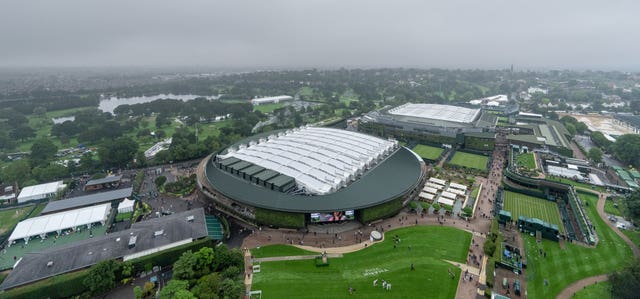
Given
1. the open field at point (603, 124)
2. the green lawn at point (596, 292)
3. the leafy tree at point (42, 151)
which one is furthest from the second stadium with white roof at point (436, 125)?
the leafy tree at point (42, 151)

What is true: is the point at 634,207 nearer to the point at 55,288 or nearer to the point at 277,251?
the point at 277,251

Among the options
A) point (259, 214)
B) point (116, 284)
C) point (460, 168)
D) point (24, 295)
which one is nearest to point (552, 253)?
point (460, 168)

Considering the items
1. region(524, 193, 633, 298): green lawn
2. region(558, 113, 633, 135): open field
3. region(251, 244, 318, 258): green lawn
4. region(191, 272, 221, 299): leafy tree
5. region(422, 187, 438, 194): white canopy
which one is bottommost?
region(251, 244, 318, 258): green lawn

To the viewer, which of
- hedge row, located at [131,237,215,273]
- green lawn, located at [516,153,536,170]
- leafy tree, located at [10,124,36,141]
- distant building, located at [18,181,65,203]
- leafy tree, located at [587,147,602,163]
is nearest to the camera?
hedge row, located at [131,237,215,273]

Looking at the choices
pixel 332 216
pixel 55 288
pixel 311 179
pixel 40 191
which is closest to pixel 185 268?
pixel 55 288

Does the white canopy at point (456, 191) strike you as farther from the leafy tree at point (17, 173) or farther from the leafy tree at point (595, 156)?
the leafy tree at point (17, 173)

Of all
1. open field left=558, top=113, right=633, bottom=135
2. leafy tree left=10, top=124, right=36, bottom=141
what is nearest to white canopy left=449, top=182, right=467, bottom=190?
open field left=558, top=113, right=633, bottom=135

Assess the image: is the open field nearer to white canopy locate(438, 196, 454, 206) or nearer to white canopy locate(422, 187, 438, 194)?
white canopy locate(422, 187, 438, 194)
